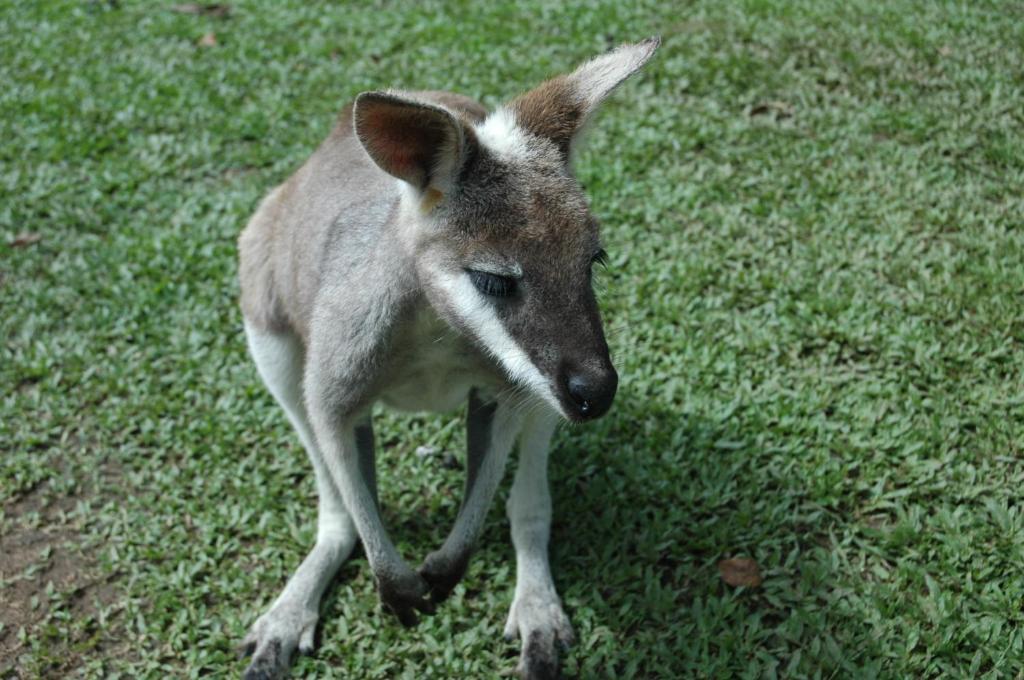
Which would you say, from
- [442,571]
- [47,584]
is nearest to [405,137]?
[442,571]

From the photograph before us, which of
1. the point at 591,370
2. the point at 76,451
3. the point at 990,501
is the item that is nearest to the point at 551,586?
the point at 591,370

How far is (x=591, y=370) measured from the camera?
2410 millimetres

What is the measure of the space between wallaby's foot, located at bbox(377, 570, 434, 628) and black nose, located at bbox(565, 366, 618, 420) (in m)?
1.07

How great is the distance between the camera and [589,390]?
2395 millimetres

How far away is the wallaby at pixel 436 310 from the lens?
249 cm

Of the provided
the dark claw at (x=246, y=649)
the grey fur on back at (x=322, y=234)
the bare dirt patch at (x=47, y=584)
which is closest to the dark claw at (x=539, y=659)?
the dark claw at (x=246, y=649)

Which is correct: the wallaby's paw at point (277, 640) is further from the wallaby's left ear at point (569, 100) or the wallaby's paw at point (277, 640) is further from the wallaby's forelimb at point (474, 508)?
the wallaby's left ear at point (569, 100)

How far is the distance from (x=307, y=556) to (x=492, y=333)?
1449 mm

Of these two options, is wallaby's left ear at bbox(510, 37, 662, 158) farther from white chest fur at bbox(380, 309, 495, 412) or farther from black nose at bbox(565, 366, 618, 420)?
black nose at bbox(565, 366, 618, 420)

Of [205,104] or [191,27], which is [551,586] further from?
[191,27]

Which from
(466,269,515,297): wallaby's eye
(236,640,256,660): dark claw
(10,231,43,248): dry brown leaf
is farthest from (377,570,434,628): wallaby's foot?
(10,231,43,248): dry brown leaf

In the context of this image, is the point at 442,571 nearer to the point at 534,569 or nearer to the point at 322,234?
the point at 534,569

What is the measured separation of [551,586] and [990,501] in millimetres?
1485

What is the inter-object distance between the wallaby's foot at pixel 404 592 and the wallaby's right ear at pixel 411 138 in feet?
4.13
